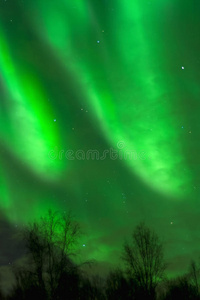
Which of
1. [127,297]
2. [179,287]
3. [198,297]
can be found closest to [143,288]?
[127,297]

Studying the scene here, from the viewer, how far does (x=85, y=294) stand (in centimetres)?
6906

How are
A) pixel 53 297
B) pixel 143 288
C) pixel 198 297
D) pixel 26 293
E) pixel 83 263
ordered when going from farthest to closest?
pixel 198 297 < pixel 26 293 < pixel 143 288 < pixel 53 297 < pixel 83 263

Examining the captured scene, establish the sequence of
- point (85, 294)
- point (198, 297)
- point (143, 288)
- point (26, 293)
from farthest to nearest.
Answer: point (85, 294), point (198, 297), point (26, 293), point (143, 288)

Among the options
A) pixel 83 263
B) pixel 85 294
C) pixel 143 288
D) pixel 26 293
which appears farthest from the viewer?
pixel 85 294

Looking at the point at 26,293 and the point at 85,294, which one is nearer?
the point at 26,293

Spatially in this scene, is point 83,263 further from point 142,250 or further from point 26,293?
point 26,293

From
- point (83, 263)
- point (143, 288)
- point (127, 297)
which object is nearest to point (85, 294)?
point (127, 297)

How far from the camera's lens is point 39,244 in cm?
3416

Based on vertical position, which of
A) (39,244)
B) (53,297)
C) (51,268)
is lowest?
(53,297)

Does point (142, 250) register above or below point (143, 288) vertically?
above

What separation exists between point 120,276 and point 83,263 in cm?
4360

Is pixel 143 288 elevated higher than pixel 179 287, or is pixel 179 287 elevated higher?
pixel 179 287

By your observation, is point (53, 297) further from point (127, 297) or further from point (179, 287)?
point (179, 287)

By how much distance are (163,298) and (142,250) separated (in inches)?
1488
